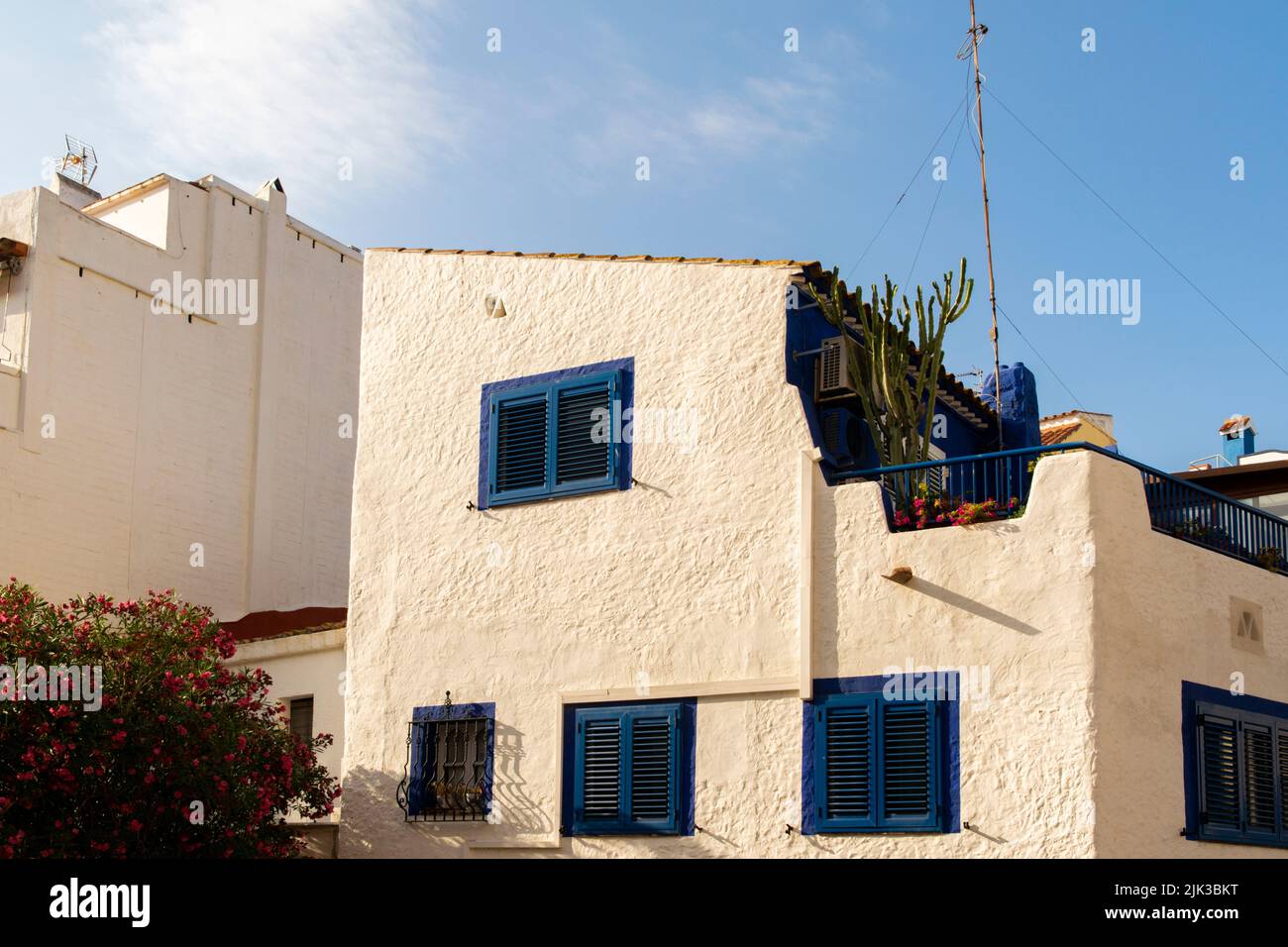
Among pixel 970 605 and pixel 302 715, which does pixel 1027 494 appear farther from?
pixel 302 715

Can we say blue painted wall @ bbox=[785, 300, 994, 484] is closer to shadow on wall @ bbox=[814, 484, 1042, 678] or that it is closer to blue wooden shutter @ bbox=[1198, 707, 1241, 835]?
shadow on wall @ bbox=[814, 484, 1042, 678]

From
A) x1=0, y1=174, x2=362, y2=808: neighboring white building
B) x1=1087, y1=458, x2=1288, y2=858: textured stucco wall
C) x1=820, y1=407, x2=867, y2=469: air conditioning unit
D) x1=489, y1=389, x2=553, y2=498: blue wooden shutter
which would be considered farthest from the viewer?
x1=0, y1=174, x2=362, y2=808: neighboring white building

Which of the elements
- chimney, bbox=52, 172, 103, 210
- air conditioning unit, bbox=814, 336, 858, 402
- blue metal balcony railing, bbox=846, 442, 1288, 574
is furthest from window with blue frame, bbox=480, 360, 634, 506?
chimney, bbox=52, 172, 103, 210

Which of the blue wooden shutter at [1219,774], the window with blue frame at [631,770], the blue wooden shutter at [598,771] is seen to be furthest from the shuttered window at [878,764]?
the blue wooden shutter at [1219,774]

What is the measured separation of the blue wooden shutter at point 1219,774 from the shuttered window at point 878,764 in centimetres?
244

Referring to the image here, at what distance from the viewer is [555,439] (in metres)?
16.3

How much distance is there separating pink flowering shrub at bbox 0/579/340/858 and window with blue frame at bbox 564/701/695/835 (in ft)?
10.7

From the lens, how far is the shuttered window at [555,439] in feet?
52.6

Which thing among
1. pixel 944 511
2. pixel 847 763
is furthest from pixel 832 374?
pixel 847 763

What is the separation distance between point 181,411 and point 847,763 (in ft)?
45.2

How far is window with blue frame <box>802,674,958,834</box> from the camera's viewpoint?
1348 cm

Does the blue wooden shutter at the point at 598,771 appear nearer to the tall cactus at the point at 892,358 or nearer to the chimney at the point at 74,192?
the tall cactus at the point at 892,358
